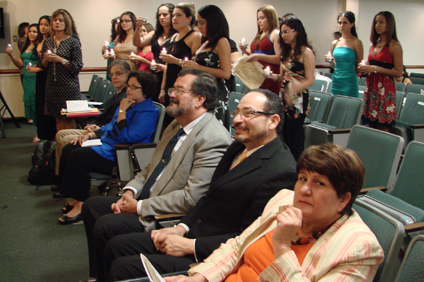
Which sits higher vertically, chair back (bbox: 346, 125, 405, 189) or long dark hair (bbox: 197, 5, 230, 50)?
long dark hair (bbox: 197, 5, 230, 50)

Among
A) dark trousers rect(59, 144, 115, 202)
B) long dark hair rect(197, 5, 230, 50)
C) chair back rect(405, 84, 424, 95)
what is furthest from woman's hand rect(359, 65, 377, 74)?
dark trousers rect(59, 144, 115, 202)

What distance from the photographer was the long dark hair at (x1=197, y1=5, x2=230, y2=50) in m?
2.92

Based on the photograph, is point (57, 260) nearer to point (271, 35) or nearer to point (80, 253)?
point (80, 253)

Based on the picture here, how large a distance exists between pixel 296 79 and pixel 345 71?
1.16 m

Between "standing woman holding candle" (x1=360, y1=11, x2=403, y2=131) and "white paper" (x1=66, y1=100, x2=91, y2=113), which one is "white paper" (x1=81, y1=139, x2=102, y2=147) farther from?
"standing woman holding candle" (x1=360, y1=11, x2=403, y2=131)

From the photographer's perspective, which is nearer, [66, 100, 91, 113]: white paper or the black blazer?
the black blazer

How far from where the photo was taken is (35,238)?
8.93 ft

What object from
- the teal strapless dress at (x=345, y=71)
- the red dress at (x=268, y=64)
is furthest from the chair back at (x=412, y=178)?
the teal strapless dress at (x=345, y=71)

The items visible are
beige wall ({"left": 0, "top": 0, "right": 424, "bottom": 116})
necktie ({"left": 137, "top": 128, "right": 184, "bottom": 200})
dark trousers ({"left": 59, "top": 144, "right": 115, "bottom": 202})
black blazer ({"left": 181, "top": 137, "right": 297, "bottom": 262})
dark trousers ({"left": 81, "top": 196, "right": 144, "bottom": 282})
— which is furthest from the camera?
beige wall ({"left": 0, "top": 0, "right": 424, "bottom": 116})

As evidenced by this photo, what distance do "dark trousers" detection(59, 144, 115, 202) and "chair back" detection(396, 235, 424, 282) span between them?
2185mm

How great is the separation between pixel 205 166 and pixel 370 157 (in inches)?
35.2

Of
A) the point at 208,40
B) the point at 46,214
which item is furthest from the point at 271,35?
the point at 46,214

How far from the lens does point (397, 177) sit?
1.79 meters

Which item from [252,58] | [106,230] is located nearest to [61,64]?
[252,58]
